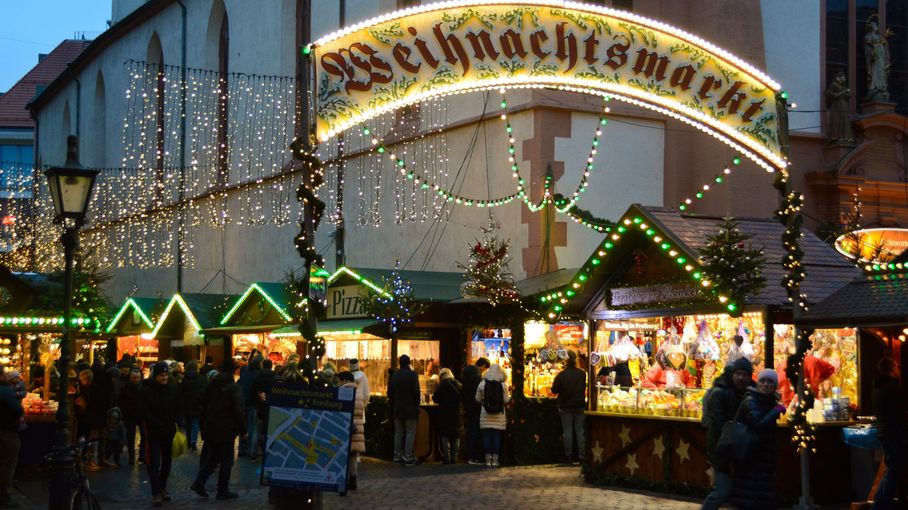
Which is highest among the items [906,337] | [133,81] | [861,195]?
[133,81]

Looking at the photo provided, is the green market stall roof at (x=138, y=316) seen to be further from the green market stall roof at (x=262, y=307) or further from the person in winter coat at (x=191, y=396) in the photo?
the person in winter coat at (x=191, y=396)

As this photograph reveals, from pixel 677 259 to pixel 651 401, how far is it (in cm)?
182

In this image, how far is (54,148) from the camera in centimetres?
5666

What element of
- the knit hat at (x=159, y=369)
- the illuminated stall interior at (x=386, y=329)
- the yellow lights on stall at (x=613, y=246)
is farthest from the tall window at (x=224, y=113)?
the knit hat at (x=159, y=369)

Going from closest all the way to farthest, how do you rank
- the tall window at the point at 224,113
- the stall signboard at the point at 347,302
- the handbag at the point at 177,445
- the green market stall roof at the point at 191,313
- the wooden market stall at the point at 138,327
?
the handbag at the point at 177,445
the stall signboard at the point at 347,302
the green market stall roof at the point at 191,313
the wooden market stall at the point at 138,327
the tall window at the point at 224,113

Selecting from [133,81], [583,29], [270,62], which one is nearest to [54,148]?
[133,81]

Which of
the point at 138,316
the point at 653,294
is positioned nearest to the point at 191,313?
the point at 138,316

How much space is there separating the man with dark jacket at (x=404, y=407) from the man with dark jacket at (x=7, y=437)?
6255mm

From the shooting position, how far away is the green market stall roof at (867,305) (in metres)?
13.5

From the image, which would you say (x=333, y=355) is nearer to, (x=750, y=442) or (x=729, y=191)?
(x=729, y=191)

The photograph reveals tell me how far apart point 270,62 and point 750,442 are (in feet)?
87.9

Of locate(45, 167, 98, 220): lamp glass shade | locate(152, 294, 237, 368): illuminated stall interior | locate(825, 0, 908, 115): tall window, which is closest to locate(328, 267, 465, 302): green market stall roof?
locate(152, 294, 237, 368): illuminated stall interior

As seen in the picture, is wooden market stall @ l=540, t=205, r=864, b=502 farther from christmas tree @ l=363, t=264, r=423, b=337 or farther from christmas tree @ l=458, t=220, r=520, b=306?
christmas tree @ l=363, t=264, r=423, b=337

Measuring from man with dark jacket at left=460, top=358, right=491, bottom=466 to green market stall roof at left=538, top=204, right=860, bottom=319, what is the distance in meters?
2.62
